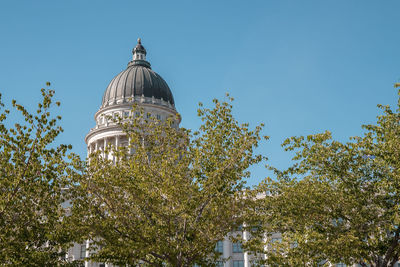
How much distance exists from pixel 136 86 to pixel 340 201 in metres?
67.7

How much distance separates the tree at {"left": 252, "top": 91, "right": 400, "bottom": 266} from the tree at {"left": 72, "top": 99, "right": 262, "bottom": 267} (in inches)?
A: 131

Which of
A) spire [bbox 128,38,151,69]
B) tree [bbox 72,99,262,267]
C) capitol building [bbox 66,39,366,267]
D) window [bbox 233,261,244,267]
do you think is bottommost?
window [bbox 233,261,244,267]

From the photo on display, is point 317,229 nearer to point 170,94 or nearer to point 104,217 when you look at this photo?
point 104,217

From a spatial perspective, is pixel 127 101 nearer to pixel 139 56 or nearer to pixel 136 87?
pixel 136 87

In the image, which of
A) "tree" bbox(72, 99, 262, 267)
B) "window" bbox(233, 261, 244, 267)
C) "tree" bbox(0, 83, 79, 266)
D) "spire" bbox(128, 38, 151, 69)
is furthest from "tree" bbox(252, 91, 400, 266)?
"spire" bbox(128, 38, 151, 69)

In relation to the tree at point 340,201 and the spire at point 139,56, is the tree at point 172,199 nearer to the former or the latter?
the tree at point 340,201

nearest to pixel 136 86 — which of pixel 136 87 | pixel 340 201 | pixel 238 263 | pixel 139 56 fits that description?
pixel 136 87

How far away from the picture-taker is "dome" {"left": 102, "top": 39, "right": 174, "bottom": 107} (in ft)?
297

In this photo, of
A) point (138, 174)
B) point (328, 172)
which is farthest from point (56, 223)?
point (328, 172)

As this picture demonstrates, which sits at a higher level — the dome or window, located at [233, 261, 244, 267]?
the dome

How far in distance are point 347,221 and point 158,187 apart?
1211cm

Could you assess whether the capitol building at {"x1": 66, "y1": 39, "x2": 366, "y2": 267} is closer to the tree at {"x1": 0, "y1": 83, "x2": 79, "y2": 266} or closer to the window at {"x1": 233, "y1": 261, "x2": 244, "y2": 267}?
the window at {"x1": 233, "y1": 261, "x2": 244, "y2": 267}

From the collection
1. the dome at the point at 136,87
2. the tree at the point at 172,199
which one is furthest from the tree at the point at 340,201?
the dome at the point at 136,87

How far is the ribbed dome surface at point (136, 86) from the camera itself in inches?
3568
